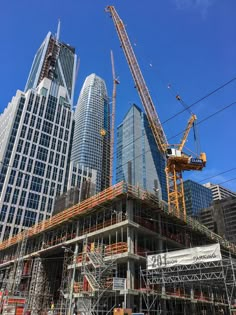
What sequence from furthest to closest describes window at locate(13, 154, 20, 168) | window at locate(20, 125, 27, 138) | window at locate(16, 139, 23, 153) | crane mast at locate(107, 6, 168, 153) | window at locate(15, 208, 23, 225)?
window at locate(20, 125, 27, 138), window at locate(16, 139, 23, 153), window at locate(13, 154, 20, 168), window at locate(15, 208, 23, 225), crane mast at locate(107, 6, 168, 153)

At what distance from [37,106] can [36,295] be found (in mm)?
81724

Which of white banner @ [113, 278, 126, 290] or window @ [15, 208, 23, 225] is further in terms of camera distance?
window @ [15, 208, 23, 225]

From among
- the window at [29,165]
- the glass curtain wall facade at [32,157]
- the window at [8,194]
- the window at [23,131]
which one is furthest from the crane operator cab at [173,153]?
the window at [23,131]

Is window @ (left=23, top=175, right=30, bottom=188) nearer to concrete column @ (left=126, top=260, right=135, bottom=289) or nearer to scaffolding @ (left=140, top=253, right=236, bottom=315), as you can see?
scaffolding @ (left=140, top=253, right=236, bottom=315)

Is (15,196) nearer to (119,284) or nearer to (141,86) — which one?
(141,86)

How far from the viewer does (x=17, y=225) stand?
286 ft

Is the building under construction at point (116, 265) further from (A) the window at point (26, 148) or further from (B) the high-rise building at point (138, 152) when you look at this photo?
(B) the high-rise building at point (138, 152)

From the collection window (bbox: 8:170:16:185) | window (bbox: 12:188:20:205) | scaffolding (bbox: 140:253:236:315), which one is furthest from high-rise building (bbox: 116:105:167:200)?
scaffolding (bbox: 140:253:236:315)

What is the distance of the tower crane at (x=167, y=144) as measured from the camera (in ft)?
201

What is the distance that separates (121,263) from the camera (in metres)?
33.7

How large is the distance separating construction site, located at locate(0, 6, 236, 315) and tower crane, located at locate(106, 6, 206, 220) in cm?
1462

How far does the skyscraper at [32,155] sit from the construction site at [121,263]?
122 ft

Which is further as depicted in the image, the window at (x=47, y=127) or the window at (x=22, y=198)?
the window at (x=47, y=127)

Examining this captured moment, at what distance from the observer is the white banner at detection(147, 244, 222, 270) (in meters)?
25.8
